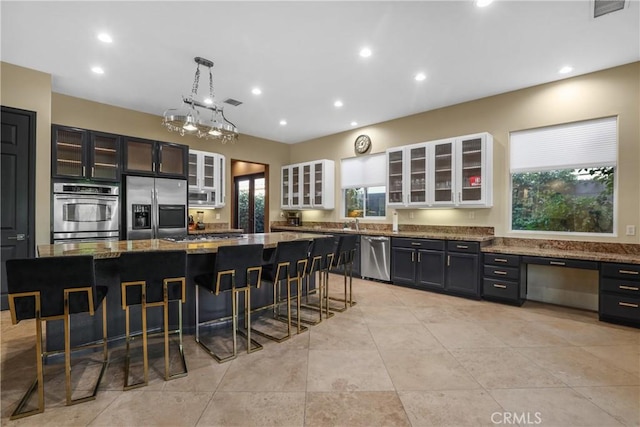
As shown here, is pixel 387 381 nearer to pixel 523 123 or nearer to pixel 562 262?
pixel 562 262

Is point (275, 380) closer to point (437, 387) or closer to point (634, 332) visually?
point (437, 387)

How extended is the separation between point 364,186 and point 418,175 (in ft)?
4.59

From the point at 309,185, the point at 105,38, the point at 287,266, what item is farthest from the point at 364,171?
the point at 105,38

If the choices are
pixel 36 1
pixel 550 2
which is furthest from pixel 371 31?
pixel 36 1

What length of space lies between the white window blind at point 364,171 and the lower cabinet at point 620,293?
3.59 metres

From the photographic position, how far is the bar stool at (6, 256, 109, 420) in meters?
1.86

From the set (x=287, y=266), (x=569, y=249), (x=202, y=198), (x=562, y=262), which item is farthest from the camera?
(x=202, y=198)

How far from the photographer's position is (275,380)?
7.50 ft

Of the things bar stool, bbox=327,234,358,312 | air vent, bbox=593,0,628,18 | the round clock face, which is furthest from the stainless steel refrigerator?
air vent, bbox=593,0,628,18

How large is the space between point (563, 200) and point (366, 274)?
128 inches

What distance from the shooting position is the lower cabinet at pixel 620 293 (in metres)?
3.30

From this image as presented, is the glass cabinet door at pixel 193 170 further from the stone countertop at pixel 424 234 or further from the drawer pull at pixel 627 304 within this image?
the drawer pull at pixel 627 304

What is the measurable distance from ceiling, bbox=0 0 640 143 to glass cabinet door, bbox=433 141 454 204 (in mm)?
→ 821

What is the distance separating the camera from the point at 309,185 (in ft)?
23.4
